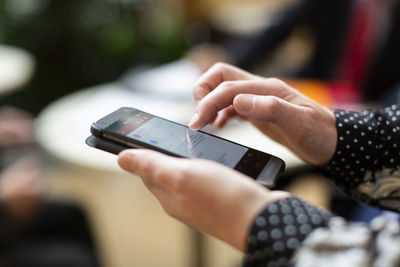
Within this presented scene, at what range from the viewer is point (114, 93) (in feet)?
4.48

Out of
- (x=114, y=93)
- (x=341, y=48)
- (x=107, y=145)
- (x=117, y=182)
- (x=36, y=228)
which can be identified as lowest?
(x=117, y=182)

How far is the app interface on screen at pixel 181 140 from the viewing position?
21.0 inches

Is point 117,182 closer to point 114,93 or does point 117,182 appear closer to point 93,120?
point 114,93

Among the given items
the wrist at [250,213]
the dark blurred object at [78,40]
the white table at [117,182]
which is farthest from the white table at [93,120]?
the dark blurred object at [78,40]

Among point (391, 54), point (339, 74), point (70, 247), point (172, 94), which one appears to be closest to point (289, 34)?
point (339, 74)

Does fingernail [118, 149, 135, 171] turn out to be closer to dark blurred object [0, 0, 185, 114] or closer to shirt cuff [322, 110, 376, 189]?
shirt cuff [322, 110, 376, 189]

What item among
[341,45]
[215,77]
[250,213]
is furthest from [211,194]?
[341,45]

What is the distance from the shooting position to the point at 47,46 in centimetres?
258

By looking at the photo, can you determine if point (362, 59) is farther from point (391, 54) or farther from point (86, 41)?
point (86, 41)

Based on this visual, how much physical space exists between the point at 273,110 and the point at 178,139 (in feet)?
0.39

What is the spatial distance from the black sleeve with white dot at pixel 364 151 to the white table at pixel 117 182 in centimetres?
33

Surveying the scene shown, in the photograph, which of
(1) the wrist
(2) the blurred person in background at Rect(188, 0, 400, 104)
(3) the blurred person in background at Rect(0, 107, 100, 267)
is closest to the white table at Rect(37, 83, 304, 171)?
(3) the blurred person in background at Rect(0, 107, 100, 267)

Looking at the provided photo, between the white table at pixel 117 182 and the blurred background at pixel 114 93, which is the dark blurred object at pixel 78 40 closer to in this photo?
the blurred background at pixel 114 93

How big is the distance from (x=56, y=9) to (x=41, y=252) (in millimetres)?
1852
